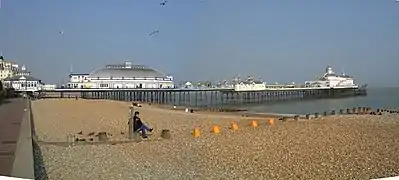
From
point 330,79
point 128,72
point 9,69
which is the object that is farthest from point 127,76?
point 330,79

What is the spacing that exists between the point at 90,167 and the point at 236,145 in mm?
1891

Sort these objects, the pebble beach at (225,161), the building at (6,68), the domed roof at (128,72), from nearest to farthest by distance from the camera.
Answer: the building at (6,68), the pebble beach at (225,161), the domed roof at (128,72)

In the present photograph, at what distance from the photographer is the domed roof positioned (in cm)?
298

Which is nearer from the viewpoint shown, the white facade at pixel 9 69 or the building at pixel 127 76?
the white facade at pixel 9 69

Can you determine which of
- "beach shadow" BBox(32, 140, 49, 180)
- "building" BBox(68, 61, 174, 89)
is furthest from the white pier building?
"beach shadow" BBox(32, 140, 49, 180)

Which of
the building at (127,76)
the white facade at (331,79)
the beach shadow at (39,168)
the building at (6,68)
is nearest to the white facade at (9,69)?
the building at (6,68)

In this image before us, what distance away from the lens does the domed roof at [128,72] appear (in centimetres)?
298

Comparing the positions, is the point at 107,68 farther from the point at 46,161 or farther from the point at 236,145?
the point at 236,145

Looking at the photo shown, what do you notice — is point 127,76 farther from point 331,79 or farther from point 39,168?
point 331,79

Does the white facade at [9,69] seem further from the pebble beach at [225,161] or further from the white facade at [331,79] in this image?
the white facade at [331,79]

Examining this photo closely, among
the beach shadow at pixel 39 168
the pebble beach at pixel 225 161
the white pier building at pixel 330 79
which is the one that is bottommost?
the pebble beach at pixel 225 161

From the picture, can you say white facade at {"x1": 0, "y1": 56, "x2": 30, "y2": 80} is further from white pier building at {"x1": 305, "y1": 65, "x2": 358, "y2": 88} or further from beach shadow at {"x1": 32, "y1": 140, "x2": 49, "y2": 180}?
white pier building at {"x1": 305, "y1": 65, "x2": 358, "y2": 88}

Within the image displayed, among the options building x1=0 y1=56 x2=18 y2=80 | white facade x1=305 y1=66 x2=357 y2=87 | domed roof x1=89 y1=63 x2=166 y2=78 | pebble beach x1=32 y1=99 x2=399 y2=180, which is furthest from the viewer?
white facade x1=305 y1=66 x2=357 y2=87

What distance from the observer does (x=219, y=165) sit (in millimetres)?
3016
